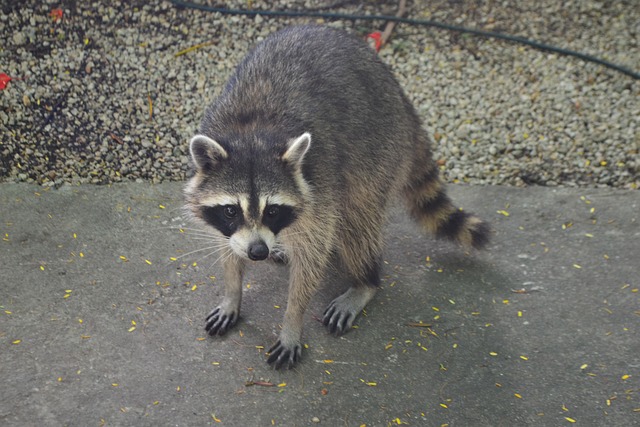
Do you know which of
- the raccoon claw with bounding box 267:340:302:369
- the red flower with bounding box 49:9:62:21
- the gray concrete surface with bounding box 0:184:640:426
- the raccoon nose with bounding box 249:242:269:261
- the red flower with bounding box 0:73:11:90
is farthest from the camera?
the red flower with bounding box 49:9:62:21

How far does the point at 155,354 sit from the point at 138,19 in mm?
3065

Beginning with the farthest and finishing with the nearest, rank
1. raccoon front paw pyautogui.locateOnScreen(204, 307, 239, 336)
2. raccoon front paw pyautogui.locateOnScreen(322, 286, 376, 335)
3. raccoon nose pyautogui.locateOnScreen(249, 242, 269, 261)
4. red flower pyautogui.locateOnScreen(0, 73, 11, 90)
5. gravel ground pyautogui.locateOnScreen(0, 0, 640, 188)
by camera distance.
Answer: red flower pyautogui.locateOnScreen(0, 73, 11, 90)
gravel ground pyautogui.locateOnScreen(0, 0, 640, 188)
raccoon front paw pyautogui.locateOnScreen(322, 286, 376, 335)
raccoon front paw pyautogui.locateOnScreen(204, 307, 239, 336)
raccoon nose pyautogui.locateOnScreen(249, 242, 269, 261)

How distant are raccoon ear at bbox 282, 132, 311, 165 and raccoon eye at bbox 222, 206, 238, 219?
0.31 m

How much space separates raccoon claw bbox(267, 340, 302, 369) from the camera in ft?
10.2

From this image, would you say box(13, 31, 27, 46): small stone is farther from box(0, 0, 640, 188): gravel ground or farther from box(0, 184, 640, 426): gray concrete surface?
box(0, 184, 640, 426): gray concrete surface

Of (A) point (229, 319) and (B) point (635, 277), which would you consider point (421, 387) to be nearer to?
(A) point (229, 319)

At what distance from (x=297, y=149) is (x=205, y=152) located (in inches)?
15.4

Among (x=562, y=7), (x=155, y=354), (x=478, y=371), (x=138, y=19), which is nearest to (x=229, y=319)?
(x=155, y=354)

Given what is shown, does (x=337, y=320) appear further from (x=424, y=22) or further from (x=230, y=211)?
(x=424, y=22)

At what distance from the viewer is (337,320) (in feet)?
Answer: 11.0

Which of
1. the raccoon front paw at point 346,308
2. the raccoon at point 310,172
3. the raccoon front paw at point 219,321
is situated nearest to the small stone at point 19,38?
the raccoon at point 310,172

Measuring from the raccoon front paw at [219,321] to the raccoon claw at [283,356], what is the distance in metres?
0.26

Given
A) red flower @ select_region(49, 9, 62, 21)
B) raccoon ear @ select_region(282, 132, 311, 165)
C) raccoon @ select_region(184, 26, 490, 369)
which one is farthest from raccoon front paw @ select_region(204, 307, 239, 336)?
red flower @ select_region(49, 9, 62, 21)

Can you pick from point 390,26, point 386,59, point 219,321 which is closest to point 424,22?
point 390,26
